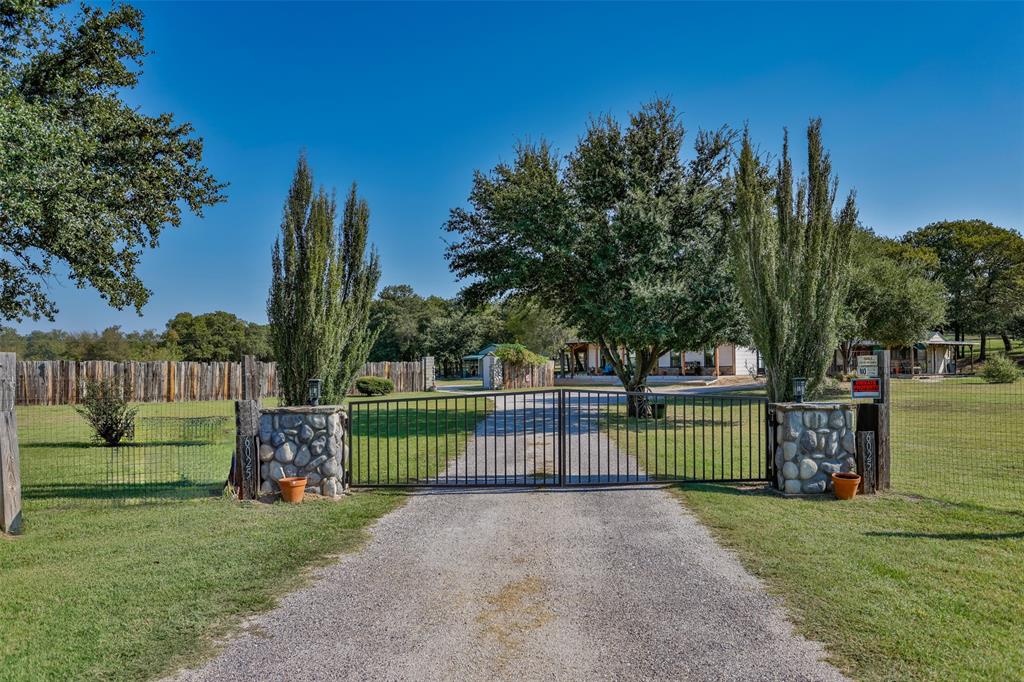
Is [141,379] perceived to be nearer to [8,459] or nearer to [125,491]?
[125,491]

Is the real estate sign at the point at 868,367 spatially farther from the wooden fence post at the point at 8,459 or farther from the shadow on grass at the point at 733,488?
the wooden fence post at the point at 8,459

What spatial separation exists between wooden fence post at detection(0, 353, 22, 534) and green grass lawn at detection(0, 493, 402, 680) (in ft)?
0.68

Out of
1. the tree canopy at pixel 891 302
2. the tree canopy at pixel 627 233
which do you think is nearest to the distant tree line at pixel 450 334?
the tree canopy at pixel 891 302

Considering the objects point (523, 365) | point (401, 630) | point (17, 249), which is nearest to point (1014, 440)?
point (401, 630)

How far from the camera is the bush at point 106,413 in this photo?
11797mm

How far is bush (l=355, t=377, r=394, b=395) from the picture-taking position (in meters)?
26.3

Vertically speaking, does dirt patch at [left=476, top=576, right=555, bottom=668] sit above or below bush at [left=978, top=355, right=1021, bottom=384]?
below

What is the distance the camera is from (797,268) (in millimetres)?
7809

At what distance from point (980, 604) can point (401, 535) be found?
174 inches

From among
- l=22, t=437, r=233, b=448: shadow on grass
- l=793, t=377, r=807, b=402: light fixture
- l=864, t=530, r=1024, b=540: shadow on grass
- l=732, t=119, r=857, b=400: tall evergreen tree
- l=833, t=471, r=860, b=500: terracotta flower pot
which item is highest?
l=732, t=119, r=857, b=400: tall evergreen tree

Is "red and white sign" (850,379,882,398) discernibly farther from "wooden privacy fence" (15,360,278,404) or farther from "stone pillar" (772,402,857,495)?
"wooden privacy fence" (15,360,278,404)

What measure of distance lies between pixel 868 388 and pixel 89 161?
1370 centimetres

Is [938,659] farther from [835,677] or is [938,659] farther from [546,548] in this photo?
[546,548]

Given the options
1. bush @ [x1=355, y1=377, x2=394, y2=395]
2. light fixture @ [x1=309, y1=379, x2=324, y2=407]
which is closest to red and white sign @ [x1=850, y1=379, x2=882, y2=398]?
light fixture @ [x1=309, y1=379, x2=324, y2=407]
